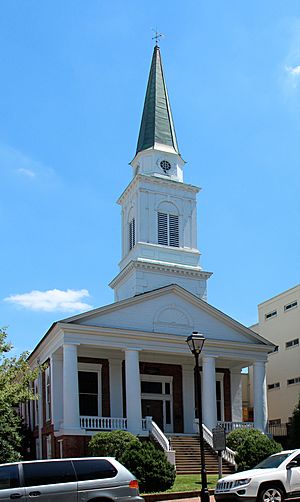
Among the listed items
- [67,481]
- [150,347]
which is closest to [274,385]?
[150,347]

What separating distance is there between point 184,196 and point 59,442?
58.5 feet

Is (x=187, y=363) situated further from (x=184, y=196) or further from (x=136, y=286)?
(x=184, y=196)

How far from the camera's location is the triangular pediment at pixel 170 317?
3209 cm

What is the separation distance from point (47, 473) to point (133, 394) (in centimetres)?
1712

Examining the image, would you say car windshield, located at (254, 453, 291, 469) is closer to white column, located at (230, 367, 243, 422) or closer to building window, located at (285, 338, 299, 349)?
white column, located at (230, 367, 243, 422)

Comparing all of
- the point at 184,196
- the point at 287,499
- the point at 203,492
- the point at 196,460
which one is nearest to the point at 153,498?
the point at 203,492

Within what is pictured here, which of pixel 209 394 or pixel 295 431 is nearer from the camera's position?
pixel 209 394

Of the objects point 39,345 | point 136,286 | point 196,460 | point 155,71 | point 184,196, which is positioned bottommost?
point 196,460

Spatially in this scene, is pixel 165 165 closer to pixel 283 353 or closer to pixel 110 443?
pixel 283 353

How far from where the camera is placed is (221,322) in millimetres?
34625

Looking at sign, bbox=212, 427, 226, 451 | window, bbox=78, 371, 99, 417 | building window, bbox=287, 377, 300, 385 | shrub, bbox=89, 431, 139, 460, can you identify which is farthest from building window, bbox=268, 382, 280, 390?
sign, bbox=212, 427, 226, 451

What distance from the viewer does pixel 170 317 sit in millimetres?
33688

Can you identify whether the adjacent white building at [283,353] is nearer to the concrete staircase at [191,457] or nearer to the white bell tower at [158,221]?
the white bell tower at [158,221]

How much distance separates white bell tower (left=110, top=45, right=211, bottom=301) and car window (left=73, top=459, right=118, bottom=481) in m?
23.4
